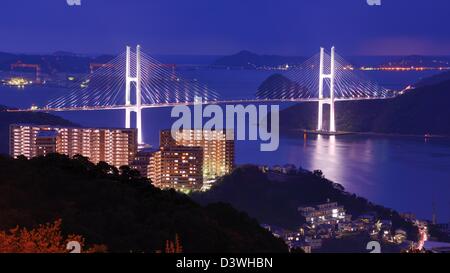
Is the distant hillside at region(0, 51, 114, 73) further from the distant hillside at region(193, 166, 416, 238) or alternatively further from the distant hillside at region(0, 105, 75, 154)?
the distant hillside at region(193, 166, 416, 238)

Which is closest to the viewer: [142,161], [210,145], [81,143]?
[142,161]

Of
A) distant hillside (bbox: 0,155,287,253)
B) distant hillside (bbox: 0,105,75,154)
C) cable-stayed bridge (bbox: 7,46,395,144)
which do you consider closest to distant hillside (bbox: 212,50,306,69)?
cable-stayed bridge (bbox: 7,46,395,144)

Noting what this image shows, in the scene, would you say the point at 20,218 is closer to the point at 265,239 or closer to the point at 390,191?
the point at 265,239

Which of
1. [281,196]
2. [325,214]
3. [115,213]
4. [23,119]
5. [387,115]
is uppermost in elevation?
[387,115]

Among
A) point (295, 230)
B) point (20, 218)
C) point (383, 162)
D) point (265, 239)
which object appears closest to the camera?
point (20, 218)

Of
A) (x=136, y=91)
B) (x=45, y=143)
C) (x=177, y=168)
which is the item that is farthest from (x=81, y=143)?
(x=136, y=91)

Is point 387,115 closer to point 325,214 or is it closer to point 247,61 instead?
point 247,61
